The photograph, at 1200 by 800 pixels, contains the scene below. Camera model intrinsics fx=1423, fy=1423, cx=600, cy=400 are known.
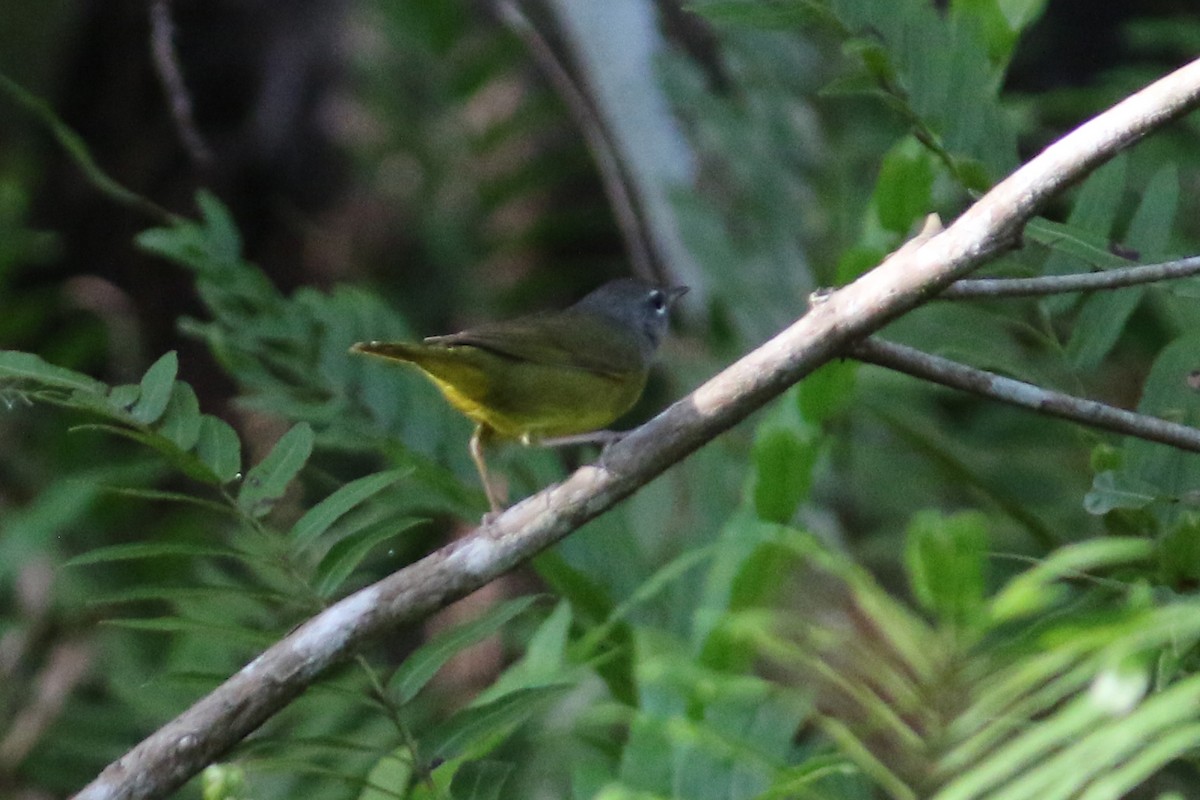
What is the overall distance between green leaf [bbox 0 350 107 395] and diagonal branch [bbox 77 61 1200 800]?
440 millimetres

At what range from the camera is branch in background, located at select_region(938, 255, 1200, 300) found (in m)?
1.90

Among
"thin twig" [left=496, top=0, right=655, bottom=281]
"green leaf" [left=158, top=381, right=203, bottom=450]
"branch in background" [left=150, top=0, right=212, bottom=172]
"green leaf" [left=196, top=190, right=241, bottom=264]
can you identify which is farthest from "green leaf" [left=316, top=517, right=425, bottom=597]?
"thin twig" [left=496, top=0, right=655, bottom=281]

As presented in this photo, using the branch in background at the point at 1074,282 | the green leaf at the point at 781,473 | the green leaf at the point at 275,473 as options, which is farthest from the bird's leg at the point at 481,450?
the branch in background at the point at 1074,282

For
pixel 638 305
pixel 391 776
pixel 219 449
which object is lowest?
pixel 391 776

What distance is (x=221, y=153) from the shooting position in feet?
19.3

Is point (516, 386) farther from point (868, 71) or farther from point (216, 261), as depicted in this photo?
point (868, 71)

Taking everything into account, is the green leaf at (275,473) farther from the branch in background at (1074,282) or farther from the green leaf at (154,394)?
the branch in background at (1074,282)

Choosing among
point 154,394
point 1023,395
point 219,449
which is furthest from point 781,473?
point 154,394

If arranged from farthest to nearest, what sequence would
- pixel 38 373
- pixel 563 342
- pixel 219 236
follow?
pixel 563 342, pixel 219 236, pixel 38 373

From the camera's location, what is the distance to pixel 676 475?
4473 mm

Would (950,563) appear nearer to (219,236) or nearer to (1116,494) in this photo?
(1116,494)

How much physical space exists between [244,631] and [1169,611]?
1.25 metres

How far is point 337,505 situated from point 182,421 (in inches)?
10.0

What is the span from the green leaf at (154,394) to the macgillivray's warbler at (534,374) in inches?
28.7
